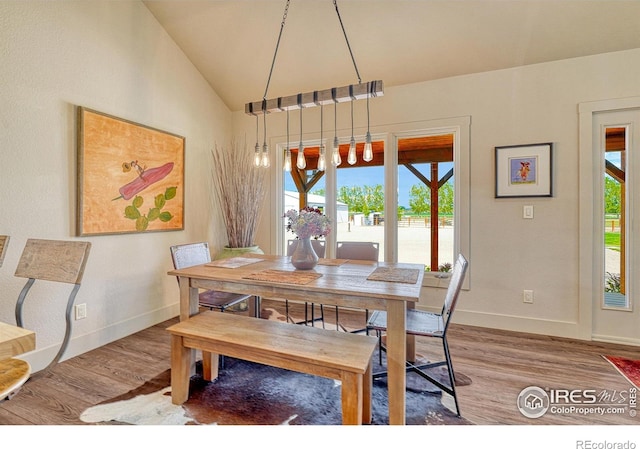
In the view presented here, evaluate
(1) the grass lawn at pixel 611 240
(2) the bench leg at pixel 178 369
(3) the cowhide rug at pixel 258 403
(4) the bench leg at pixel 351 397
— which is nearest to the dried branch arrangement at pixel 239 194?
(3) the cowhide rug at pixel 258 403

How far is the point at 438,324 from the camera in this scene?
1969 mm

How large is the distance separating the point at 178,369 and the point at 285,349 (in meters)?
0.71

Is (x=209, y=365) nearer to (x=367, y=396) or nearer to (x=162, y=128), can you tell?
(x=367, y=396)

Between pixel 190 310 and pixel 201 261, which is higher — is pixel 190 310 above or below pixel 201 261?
below

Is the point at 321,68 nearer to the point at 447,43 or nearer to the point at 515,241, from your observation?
the point at 447,43

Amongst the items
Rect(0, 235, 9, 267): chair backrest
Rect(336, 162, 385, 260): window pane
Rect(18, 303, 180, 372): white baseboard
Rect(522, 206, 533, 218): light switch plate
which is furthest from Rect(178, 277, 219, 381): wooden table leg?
Rect(522, 206, 533, 218): light switch plate

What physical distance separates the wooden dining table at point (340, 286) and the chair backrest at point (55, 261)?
499 millimetres

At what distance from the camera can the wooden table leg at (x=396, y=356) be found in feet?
5.03

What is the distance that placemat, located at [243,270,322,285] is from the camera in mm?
1823

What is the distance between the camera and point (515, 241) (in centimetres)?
289

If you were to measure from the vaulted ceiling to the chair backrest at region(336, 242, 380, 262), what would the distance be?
1.73m

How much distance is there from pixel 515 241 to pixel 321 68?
2554mm

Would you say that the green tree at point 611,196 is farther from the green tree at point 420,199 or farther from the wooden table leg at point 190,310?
the wooden table leg at point 190,310

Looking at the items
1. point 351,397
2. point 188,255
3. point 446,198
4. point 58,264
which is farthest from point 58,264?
point 446,198
